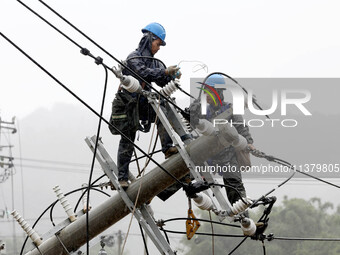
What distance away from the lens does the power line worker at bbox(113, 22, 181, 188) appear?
9.71 meters

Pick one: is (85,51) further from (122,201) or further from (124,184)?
(122,201)

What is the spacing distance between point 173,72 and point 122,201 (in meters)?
1.70

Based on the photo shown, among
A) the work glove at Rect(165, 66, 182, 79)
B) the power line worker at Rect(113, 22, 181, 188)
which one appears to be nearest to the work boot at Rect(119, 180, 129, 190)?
the power line worker at Rect(113, 22, 181, 188)

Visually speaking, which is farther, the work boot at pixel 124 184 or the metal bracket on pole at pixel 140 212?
the work boot at pixel 124 184

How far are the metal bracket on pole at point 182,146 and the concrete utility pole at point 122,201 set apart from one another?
0.09 meters

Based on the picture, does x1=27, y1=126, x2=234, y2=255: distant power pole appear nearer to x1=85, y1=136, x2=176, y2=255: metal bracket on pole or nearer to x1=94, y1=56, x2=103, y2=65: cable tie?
x1=85, y1=136, x2=176, y2=255: metal bracket on pole

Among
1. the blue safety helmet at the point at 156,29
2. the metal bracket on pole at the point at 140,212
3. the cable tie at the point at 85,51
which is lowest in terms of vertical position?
the metal bracket on pole at the point at 140,212

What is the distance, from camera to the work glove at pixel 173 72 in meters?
9.60

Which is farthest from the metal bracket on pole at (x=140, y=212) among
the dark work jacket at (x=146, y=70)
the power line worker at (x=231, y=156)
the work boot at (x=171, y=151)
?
the power line worker at (x=231, y=156)

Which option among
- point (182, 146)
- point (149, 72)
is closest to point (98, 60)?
point (149, 72)

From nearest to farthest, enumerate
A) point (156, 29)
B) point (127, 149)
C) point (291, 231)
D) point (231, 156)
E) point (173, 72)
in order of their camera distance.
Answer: point (173, 72), point (127, 149), point (231, 156), point (156, 29), point (291, 231)

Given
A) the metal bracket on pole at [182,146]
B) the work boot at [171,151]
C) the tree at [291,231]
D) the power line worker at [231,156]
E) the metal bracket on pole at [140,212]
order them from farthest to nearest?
the tree at [291,231] < the power line worker at [231,156] < the work boot at [171,151] < the metal bracket on pole at [140,212] < the metal bracket on pole at [182,146]

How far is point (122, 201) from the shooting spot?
31.6 feet

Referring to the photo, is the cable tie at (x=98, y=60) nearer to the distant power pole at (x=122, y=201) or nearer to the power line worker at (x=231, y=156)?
the distant power pole at (x=122, y=201)
